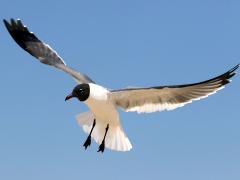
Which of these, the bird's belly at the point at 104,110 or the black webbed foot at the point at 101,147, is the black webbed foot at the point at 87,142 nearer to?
the black webbed foot at the point at 101,147

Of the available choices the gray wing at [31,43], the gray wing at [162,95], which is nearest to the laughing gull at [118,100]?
the gray wing at [162,95]

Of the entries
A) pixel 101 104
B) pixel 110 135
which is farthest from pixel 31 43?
pixel 101 104

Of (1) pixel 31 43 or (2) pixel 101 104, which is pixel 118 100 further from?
(1) pixel 31 43

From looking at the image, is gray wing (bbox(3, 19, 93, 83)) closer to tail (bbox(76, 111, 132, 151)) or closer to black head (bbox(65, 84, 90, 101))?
tail (bbox(76, 111, 132, 151))

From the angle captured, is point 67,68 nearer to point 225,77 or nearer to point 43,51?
point 43,51

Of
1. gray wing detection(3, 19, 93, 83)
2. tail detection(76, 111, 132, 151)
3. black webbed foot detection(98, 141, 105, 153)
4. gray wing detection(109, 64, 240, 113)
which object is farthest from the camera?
gray wing detection(3, 19, 93, 83)

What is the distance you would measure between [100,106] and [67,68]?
5.05ft

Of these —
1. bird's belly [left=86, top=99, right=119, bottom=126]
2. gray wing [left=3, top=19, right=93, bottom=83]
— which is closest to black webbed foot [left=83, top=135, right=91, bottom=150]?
bird's belly [left=86, top=99, right=119, bottom=126]

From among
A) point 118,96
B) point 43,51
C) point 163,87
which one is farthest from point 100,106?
point 43,51

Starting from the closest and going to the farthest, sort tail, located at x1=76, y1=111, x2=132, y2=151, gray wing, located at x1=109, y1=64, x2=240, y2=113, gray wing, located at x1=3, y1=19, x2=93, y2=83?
gray wing, located at x1=109, y1=64, x2=240, y2=113, tail, located at x1=76, y1=111, x2=132, y2=151, gray wing, located at x1=3, y1=19, x2=93, y2=83

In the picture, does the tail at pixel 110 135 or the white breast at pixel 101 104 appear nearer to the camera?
the white breast at pixel 101 104

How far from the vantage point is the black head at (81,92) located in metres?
7.04

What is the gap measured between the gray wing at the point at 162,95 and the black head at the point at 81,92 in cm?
31

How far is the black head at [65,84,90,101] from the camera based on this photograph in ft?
23.1
